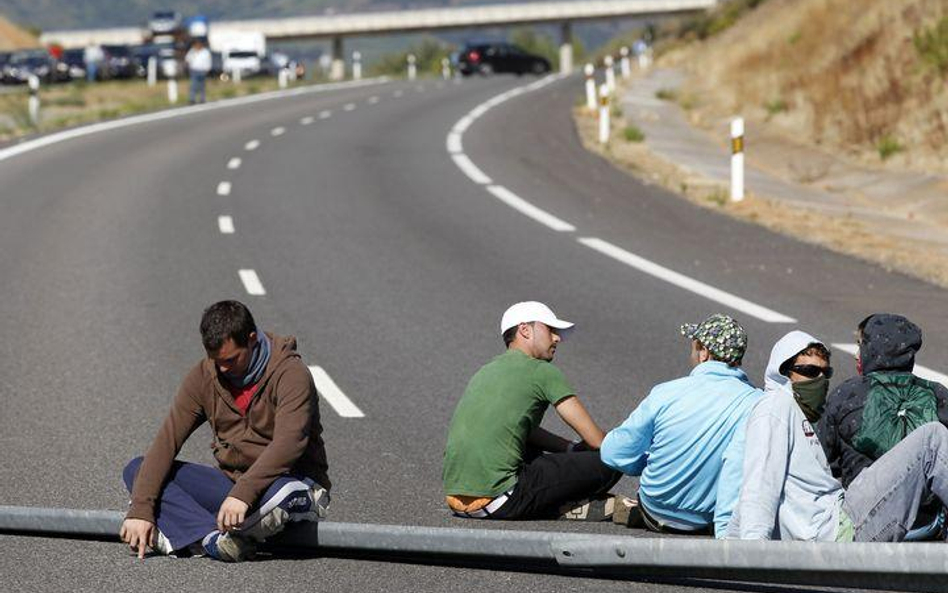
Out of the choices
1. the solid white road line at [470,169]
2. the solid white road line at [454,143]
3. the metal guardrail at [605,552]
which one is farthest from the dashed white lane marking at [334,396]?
the solid white road line at [454,143]

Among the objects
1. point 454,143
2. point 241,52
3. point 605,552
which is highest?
point 605,552

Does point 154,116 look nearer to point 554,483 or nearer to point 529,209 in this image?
point 529,209

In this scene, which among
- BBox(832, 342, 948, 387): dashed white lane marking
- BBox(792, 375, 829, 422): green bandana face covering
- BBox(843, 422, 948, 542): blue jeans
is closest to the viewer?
BBox(843, 422, 948, 542): blue jeans

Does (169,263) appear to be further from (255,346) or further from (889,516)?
(889,516)

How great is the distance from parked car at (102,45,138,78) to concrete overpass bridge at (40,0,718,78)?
24485mm

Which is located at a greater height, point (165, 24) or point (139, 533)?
point (139, 533)

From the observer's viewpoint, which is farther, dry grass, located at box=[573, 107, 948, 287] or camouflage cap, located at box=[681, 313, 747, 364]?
dry grass, located at box=[573, 107, 948, 287]

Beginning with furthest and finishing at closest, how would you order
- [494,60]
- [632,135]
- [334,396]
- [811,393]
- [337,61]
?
1. [337,61]
2. [494,60]
3. [632,135]
4. [334,396]
5. [811,393]

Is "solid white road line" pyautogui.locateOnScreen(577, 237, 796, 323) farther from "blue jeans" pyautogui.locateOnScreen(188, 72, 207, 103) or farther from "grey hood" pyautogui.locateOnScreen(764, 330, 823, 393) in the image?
"blue jeans" pyautogui.locateOnScreen(188, 72, 207, 103)

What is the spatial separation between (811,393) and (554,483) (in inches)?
51.8

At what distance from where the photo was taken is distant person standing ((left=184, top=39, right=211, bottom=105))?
1813 inches

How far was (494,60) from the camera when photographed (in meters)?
73.9

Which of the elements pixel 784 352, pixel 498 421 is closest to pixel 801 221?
pixel 498 421

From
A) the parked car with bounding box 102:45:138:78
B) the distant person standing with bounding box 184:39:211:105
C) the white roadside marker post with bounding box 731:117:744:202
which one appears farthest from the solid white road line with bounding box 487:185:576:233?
the parked car with bounding box 102:45:138:78
